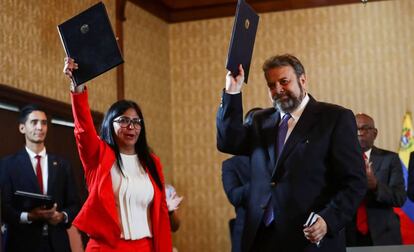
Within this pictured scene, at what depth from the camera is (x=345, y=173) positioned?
2367 mm

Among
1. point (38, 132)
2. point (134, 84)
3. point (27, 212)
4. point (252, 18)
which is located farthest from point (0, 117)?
point (252, 18)

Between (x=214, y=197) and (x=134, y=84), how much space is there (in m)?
1.66

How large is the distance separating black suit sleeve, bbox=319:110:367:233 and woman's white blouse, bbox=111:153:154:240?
0.91m

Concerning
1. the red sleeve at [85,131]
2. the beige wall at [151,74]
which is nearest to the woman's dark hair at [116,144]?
the red sleeve at [85,131]

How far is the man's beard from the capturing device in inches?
96.7

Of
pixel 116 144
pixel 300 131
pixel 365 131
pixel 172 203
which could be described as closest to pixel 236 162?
pixel 172 203

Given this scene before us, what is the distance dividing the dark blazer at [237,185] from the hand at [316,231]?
1.49 metres

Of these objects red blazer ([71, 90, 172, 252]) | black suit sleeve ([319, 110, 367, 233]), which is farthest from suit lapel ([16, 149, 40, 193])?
black suit sleeve ([319, 110, 367, 233])

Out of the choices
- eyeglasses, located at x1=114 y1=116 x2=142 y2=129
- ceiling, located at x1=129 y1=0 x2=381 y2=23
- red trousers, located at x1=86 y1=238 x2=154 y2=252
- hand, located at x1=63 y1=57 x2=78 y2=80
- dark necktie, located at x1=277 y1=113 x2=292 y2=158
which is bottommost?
red trousers, located at x1=86 y1=238 x2=154 y2=252

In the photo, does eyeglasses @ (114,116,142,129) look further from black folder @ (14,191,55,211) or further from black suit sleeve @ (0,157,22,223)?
black suit sleeve @ (0,157,22,223)

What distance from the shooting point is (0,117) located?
507 cm

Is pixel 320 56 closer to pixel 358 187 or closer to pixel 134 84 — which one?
pixel 134 84

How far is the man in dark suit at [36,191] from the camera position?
12.9 ft

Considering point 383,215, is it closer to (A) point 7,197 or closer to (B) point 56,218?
(B) point 56,218
